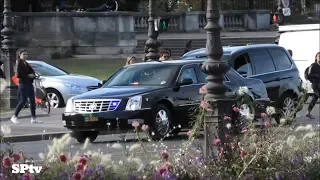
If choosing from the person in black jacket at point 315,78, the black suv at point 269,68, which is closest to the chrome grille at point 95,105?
the black suv at point 269,68

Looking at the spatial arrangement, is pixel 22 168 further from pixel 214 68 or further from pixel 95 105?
pixel 95 105

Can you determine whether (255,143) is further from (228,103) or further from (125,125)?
(125,125)

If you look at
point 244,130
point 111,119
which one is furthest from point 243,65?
point 244,130

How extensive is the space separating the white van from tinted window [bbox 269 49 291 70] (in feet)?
22.0

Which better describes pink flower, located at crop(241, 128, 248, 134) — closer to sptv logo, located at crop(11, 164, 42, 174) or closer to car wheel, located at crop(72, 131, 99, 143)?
sptv logo, located at crop(11, 164, 42, 174)

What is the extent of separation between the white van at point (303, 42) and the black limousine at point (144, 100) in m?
10.2

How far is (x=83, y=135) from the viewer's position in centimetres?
1655

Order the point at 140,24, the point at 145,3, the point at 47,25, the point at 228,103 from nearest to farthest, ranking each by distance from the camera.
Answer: the point at 228,103, the point at 47,25, the point at 140,24, the point at 145,3

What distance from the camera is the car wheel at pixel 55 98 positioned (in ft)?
81.3

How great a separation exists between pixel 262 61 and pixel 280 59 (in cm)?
67

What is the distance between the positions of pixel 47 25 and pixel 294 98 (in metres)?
28.4

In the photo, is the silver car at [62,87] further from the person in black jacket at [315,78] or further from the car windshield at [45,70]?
the person in black jacket at [315,78]

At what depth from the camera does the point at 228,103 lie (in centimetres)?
1013

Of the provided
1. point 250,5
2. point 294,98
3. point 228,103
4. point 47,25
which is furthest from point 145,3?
point 228,103
